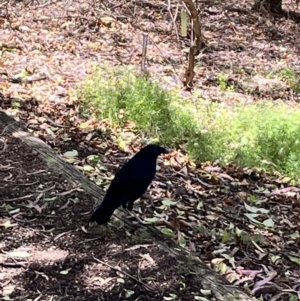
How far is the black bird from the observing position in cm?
362

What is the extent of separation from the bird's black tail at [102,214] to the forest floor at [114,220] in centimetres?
11

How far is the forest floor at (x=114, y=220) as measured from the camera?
3.29 m

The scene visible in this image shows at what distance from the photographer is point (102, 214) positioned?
3.62 m

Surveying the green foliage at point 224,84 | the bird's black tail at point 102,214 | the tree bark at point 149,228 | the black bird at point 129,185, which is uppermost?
the black bird at point 129,185

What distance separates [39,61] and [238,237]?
15.5 ft

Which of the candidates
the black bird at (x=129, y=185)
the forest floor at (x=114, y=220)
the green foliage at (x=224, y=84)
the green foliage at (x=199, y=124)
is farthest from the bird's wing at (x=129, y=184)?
the green foliage at (x=224, y=84)

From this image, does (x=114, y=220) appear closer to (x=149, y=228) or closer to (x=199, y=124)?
(x=149, y=228)

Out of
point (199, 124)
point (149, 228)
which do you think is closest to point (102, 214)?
point (149, 228)

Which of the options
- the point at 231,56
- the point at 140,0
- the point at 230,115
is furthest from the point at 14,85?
the point at 140,0

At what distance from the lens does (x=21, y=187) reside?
4.30 m

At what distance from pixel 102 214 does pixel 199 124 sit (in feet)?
10.7

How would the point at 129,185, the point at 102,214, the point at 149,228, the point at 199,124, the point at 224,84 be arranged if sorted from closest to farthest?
the point at 102,214
the point at 129,185
the point at 149,228
the point at 199,124
the point at 224,84

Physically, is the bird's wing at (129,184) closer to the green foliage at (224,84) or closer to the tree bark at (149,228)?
the tree bark at (149,228)

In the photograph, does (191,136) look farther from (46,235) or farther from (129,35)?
(129,35)
